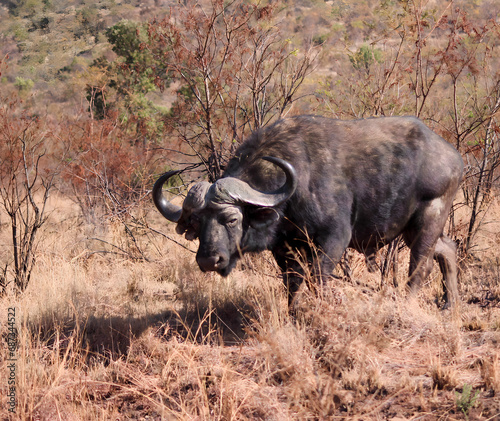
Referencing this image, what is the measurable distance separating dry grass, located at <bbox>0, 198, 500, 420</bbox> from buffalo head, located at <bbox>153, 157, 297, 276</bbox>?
0.51 metres

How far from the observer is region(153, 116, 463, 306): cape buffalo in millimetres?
4516

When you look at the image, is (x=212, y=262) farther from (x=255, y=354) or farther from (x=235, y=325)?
(x=235, y=325)

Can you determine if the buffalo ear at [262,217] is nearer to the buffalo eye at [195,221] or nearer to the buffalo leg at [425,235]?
the buffalo eye at [195,221]

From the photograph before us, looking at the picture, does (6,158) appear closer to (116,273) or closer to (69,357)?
(116,273)

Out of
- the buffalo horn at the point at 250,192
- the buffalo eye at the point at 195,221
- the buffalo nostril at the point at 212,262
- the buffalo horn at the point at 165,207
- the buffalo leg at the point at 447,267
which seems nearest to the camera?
the buffalo nostril at the point at 212,262

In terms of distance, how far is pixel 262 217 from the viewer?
→ 15.2ft

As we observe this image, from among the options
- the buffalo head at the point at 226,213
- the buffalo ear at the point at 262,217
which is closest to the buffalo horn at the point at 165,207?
the buffalo head at the point at 226,213

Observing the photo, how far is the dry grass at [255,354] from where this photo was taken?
11.6 ft

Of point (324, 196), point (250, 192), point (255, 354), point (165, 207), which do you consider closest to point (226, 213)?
point (250, 192)

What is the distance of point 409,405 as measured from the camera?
11.4ft

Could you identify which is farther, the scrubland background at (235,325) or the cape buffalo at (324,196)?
the cape buffalo at (324,196)

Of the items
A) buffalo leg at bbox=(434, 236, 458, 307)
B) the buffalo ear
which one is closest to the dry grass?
buffalo leg at bbox=(434, 236, 458, 307)

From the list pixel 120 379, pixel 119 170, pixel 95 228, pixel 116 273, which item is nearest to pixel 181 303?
pixel 116 273

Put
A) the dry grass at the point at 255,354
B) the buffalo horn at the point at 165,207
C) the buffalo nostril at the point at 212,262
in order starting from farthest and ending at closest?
1. the buffalo horn at the point at 165,207
2. the buffalo nostril at the point at 212,262
3. the dry grass at the point at 255,354
